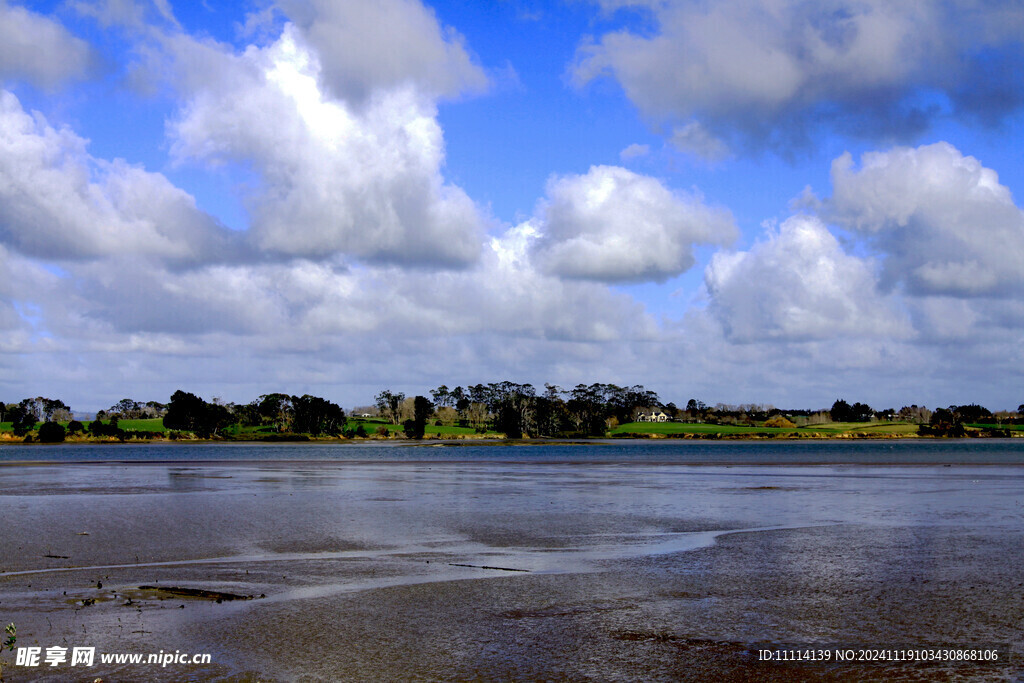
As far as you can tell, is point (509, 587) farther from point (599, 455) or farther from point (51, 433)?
point (51, 433)

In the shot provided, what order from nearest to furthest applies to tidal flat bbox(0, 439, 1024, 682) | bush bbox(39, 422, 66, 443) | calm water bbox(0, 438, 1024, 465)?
tidal flat bbox(0, 439, 1024, 682), calm water bbox(0, 438, 1024, 465), bush bbox(39, 422, 66, 443)

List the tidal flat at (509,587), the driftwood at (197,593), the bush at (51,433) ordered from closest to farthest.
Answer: the tidal flat at (509,587) → the driftwood at (197,593) → the bush at (51,433)

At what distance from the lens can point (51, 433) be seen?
→ 607 feet

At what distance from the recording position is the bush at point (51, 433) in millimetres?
184000

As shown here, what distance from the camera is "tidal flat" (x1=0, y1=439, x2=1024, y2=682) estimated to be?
11.5 metres

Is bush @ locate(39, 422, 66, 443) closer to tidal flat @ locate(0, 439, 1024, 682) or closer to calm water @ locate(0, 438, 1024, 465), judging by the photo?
calm water @ locate(0, 438, 1024, 465)

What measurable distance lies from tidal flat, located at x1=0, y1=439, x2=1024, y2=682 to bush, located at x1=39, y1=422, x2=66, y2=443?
170104mm

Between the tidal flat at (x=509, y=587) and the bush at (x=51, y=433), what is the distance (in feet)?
558

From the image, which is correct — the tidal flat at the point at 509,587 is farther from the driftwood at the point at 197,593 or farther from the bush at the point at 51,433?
the bush at the point at 51,433

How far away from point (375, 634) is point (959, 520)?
22.9 meters

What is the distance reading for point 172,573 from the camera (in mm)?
18391

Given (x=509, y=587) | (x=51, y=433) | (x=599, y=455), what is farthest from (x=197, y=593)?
(x=51, y=433)

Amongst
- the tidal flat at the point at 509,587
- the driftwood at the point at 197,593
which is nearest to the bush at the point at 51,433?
the tidal flat at the point at 509,587

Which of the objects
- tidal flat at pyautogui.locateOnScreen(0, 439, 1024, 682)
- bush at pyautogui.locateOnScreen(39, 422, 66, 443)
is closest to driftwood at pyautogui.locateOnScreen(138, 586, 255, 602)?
tidal flat at pyautogui.locateOnScreen(0, 439, 1024, 682)
